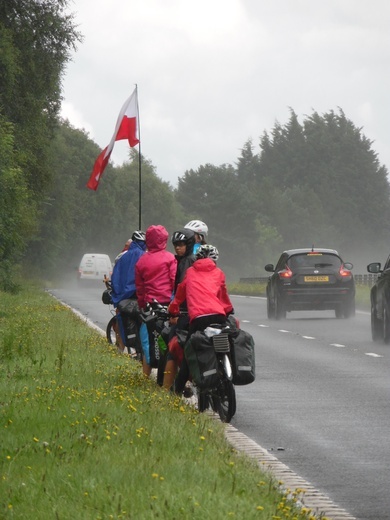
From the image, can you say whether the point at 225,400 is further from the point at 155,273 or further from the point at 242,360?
the point at 155,273

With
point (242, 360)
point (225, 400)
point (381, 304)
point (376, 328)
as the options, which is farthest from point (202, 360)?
point (376, 328)

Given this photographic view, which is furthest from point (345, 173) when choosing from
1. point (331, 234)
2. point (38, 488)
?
point (38, 488)

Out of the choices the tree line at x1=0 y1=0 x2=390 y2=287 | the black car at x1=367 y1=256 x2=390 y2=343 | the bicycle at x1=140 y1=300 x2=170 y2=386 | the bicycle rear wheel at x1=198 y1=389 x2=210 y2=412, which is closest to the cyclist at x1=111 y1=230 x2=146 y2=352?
the bicycle at x1=140 y1=300 x2=170 y2=386

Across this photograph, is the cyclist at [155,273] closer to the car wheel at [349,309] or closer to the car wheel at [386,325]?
the car wheel at [386,325]

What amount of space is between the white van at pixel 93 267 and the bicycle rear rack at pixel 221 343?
57.1m

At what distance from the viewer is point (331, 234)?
168750 millimetres

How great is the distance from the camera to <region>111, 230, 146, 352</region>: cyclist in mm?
16453

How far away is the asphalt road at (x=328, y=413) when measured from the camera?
8.82 metres

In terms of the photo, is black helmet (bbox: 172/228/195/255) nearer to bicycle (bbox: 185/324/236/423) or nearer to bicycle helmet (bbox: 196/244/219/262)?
bicycle helmet (bbox: 196/244/219/262)

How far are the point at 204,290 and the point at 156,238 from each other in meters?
2.39

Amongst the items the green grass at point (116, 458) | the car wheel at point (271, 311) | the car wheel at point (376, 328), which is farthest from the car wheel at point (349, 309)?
the green grass at point (116, 458)

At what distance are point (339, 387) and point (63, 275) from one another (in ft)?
317

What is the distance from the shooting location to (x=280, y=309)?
33.2 m

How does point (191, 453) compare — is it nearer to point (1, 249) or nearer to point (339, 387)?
point (339, 387)
